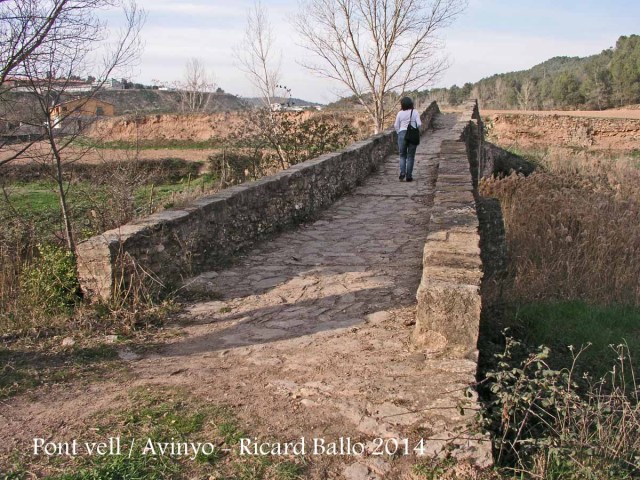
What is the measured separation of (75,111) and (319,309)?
4.93 metres

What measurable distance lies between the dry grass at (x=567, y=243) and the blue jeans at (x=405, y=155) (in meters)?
1.78

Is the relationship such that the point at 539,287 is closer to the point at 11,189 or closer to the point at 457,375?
the point at 457,375

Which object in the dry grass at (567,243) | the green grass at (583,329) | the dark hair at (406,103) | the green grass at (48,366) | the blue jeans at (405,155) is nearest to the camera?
the green grass at (48,366)

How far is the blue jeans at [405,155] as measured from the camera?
933 centimetres

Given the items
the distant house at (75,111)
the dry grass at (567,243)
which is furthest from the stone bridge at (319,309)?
the distant house at (75,111)

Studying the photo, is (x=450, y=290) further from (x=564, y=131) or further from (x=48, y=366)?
(x=564, y=131)

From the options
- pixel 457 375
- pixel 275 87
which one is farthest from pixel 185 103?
pixel 457 375

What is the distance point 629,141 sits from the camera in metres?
30.4

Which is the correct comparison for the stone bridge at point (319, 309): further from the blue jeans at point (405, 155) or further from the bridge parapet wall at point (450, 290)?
the blue jeans at point (405, 155)

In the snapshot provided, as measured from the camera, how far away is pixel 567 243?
788 centimetres

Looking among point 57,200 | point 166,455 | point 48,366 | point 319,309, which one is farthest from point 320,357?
point 57,200

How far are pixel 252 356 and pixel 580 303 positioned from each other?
4.07 meters

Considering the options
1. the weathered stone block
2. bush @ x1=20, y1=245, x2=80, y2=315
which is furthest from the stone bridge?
bush @ x1=20, y1=245, x2=80, y2=315

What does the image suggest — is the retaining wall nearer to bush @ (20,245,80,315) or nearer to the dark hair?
bush @ (20,245,80,315)
